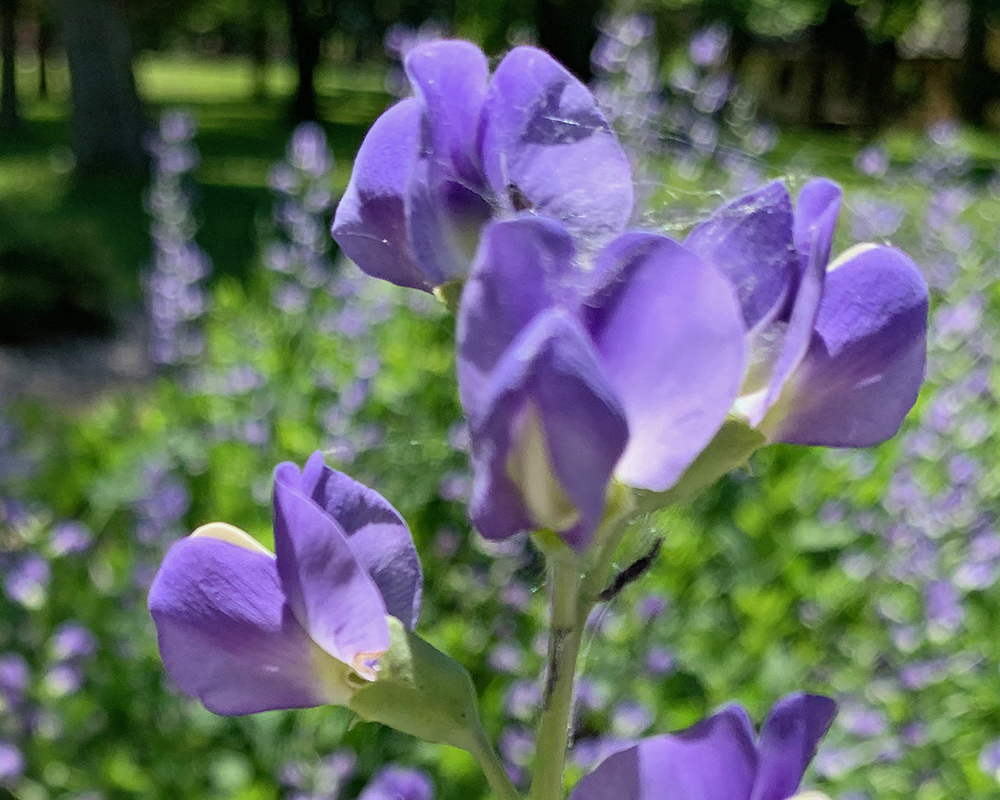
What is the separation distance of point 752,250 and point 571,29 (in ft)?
30.1

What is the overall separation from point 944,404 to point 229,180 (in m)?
8.06

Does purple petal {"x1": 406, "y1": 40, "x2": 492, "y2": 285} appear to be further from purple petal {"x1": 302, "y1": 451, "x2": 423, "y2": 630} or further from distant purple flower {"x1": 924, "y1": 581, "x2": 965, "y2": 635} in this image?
distant purple flower {"x1": 924, "y1": 581, "x2": 965, "y2": 635}

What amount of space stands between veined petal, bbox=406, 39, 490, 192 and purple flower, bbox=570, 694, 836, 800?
189 millimetres

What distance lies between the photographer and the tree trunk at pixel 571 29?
7887 millimetres

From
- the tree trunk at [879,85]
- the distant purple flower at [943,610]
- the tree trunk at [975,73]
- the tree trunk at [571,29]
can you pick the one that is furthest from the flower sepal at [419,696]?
the tree trunk at [879,85]

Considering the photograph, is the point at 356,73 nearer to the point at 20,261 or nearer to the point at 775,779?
the point at 20,261

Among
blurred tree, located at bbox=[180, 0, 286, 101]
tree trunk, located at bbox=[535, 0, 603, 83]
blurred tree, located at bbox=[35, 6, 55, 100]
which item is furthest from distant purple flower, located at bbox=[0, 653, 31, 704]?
blurred tree, located at bbox=[35, 6, 55, 100]

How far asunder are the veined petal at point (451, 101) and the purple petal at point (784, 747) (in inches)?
7.8

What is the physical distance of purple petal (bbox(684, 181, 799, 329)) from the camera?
32 cm

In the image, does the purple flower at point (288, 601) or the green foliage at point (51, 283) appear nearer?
the purple flower at point (288, 601)

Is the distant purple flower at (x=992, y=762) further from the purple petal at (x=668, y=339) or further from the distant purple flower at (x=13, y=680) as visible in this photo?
the distant purple flower at (x=13, y=680)

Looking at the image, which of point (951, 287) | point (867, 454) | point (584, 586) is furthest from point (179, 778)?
point (951, 287)

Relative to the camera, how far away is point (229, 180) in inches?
351

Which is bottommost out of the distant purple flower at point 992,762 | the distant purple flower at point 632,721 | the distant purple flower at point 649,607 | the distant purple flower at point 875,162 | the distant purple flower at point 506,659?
the distant purple flower at point 506,659
